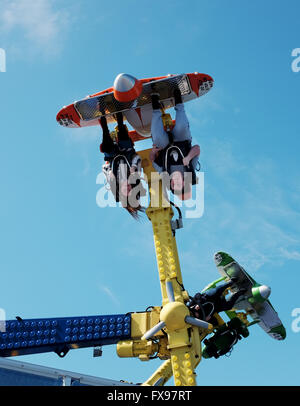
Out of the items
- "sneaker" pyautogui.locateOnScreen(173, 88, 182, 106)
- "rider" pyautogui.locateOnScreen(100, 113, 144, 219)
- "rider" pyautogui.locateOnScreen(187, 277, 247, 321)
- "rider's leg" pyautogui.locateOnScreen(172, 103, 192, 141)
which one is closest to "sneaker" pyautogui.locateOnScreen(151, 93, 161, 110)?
"sneaker" pyautogui.locateOnScreen(173, 88, 182, 106)

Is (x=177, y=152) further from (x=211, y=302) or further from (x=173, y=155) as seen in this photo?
(x=211, y=302)

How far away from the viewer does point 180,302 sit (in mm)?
11688

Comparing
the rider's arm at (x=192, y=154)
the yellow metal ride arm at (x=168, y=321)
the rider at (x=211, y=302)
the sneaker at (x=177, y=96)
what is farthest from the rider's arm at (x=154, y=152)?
the rider at (x=211, y=302)

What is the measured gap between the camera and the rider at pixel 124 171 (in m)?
12.9

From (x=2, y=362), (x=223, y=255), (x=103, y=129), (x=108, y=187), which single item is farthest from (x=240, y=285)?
(x=2, y=362)

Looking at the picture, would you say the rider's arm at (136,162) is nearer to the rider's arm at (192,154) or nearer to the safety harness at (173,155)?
the safety harness at (173,155)

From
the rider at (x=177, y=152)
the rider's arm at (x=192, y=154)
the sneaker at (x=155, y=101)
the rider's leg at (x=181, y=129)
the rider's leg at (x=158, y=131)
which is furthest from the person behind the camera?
the sneaker at (x=155, y=101)

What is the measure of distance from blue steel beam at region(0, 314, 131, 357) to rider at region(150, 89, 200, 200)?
342 cm

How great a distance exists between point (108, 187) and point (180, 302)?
3.40 metres

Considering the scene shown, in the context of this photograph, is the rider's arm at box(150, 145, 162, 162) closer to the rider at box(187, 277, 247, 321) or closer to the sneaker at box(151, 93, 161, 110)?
the sneaker at box(151, 93, 161, 110)

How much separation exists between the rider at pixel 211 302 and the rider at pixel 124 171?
2521mm

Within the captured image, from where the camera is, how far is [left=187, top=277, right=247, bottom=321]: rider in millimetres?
11995

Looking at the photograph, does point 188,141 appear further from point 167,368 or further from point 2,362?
point 2,362

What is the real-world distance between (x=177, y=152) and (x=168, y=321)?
3944 millimetres
